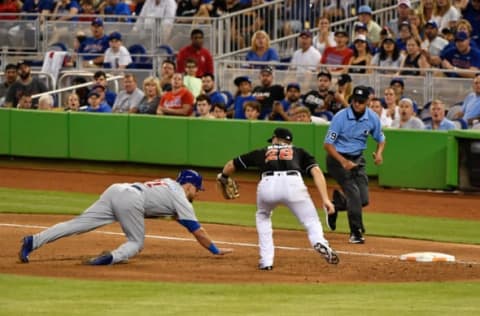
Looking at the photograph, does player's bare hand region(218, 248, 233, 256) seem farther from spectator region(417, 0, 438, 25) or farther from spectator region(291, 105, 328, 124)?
spectator region(417, 0, 438, 25)

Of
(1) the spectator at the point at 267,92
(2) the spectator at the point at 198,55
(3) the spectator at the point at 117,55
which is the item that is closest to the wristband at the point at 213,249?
(1) the spectator at the point at 267,92

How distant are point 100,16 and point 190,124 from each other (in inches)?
194

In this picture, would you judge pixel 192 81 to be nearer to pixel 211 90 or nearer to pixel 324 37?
pixel 211 90

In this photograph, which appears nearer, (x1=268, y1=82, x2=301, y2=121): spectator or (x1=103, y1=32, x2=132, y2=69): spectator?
(x1=268, y1=82, x2=301, y2=121): spectator

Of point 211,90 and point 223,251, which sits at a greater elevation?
point 211,90

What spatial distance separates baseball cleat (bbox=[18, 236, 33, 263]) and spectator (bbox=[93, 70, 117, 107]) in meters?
9.94

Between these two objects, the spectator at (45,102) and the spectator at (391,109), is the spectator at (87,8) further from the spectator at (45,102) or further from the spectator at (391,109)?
the spectator at (391,109)

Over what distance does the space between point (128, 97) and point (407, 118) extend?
17.6ft

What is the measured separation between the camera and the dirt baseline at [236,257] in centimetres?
1225

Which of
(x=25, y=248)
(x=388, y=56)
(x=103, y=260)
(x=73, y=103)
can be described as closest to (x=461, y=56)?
(x=388, y=56)

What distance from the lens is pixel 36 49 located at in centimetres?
2605

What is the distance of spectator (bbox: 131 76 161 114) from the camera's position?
21.4 m

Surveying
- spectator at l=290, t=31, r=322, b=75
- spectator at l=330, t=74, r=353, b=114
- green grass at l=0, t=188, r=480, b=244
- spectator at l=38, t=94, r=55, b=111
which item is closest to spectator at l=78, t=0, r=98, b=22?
spectator at l=38, t=94, r=55, b=111

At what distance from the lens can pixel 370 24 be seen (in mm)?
23078
